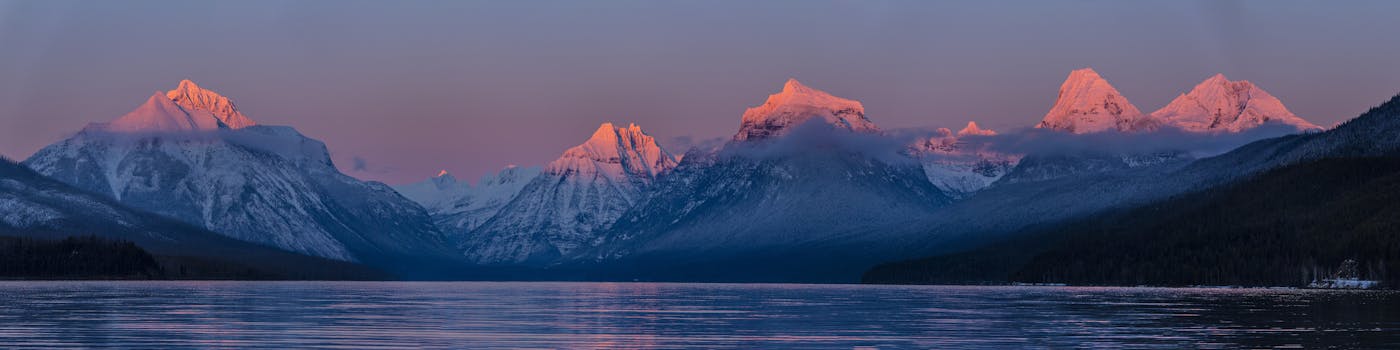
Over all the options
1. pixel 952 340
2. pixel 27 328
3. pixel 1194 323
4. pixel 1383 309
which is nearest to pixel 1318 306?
pixel 1383 309

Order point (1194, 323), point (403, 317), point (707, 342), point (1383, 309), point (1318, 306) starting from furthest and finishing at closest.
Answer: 1. point (1318, 306)
2. point (1383, 309)
3. point (403, 317)
4. point (1194, 323)
5. point (707, 342)

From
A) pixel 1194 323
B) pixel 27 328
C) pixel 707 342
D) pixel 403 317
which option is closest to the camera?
pixel 707 342

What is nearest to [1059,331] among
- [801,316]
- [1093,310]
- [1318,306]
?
[801,316]

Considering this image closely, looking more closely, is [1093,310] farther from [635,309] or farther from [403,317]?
[403,317]

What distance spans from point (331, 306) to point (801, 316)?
5233 cm

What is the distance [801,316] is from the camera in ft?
482

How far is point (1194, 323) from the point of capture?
12688cm

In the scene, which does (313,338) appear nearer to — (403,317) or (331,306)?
(403,317)

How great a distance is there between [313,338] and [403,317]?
119 feet

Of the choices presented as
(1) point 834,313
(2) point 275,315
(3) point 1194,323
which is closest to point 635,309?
(1) point 834,313

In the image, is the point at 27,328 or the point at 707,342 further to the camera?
the point at 27,328

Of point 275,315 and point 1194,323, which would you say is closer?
point 1194,323

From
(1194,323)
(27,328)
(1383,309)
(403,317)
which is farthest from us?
(1383,309)

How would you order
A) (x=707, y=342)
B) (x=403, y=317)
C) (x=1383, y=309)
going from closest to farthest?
1. (x=707, y=342)
2. (x=403, y=317)
3. (x=1383, y=309)
